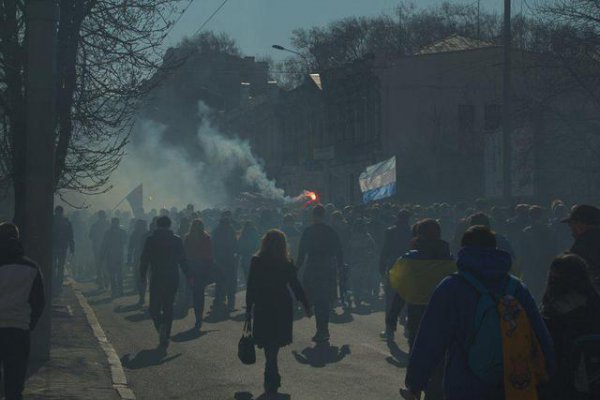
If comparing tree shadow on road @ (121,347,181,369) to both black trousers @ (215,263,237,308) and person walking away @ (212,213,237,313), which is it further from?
person walking away @ (212,213,237,313)

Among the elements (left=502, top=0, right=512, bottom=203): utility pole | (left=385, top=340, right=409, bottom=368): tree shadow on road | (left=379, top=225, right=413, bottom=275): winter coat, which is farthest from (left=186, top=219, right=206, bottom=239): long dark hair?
(left=502, top=0, right=512, bottom=203): utility pole

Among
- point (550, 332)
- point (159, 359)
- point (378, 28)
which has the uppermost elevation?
point (378, 28)

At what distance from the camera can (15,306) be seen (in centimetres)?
848

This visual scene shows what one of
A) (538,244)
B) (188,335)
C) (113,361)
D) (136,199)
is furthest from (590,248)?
(136,199)

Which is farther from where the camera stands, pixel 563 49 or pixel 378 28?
pixel 378 28

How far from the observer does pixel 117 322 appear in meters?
19.1

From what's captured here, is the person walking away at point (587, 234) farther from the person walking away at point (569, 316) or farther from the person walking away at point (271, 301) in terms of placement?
the person walking away at point (271, 301)

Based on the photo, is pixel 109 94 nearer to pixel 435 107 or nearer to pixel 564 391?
pixel 564 391

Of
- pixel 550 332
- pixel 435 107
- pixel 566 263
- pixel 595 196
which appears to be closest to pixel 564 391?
pixel 550 332

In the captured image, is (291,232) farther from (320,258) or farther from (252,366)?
(252,366)

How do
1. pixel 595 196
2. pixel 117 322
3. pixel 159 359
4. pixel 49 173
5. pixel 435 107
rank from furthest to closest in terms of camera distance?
pixel 435 107 < pixel 595 196 < pixel 117 322 < pixel 159 359 < pixel 49 173

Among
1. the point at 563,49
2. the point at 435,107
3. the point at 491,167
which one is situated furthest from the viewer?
the point at 435,107

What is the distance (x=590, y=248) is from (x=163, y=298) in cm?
794

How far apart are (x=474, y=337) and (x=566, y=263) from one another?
0.73 metres
